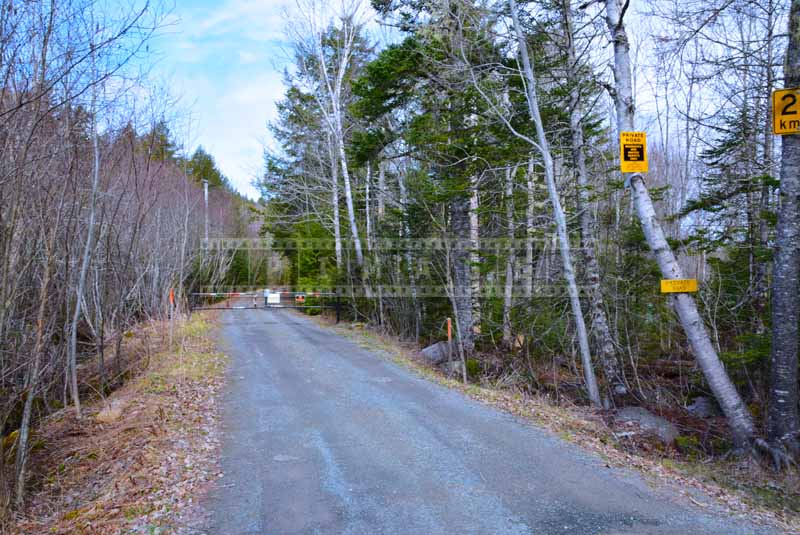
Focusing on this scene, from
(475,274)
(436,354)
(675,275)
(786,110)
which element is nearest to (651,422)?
(675,275)

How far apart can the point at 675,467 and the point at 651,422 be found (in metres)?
2.13

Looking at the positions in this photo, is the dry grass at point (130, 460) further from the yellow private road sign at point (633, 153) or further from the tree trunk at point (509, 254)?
the tree trunk at point (509, 254)

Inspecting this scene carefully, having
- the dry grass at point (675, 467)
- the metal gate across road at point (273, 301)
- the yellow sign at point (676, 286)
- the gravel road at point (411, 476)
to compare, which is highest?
the yellow sign at point (676, 286)

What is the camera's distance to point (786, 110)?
5.48 metres

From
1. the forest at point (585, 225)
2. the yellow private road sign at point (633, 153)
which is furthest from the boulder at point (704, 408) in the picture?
the yellow private road sign at point (633, 153)

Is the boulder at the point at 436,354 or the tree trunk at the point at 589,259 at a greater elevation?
the tree trunk at the point at 589,259

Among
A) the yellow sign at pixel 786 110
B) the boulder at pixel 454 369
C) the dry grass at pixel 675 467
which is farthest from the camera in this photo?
the boulder at pixel 454 369

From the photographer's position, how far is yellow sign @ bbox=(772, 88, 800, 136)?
5.45m

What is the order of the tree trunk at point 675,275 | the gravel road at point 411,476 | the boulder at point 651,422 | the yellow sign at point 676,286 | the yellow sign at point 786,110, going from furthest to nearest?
the boulder at point 651,422, the tree trunk at point 675,275, the yellow sign at point 676,286, the yellow sign at point 786,110, the gravel road at point 411,476

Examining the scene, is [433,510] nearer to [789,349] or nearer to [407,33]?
[789,349]

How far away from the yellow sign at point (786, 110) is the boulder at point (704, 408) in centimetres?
462

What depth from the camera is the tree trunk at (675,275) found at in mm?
6102

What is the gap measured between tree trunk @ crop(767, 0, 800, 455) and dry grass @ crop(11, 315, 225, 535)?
20.0 ft

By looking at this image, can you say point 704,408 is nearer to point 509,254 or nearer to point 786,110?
point 786,110
